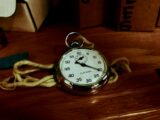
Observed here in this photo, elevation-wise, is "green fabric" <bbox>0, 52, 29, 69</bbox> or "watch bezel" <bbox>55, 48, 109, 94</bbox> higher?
"green fabric" <bbox>0, 52, 29, 69</bbox>

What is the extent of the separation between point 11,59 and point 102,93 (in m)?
0.21

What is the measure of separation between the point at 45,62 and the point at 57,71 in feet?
0.20

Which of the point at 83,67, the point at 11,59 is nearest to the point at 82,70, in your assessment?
the point at 83,67

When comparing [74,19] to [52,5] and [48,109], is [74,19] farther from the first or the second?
[48,109]

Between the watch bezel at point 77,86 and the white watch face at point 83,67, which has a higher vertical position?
the white watch face at point 83,67

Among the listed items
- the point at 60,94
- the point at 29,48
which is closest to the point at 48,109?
the point at 60,94

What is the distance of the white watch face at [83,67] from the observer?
2.04ft

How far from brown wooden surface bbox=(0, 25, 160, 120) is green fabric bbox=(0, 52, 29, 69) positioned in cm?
1

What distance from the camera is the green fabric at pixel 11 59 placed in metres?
0.67

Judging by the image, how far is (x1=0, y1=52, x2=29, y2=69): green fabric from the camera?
673 millimetres

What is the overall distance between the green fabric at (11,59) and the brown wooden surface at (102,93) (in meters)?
0.01

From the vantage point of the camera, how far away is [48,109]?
0.60 metres

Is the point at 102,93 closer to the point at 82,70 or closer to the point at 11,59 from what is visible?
the point at 82,70

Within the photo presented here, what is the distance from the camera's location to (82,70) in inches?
25.0
